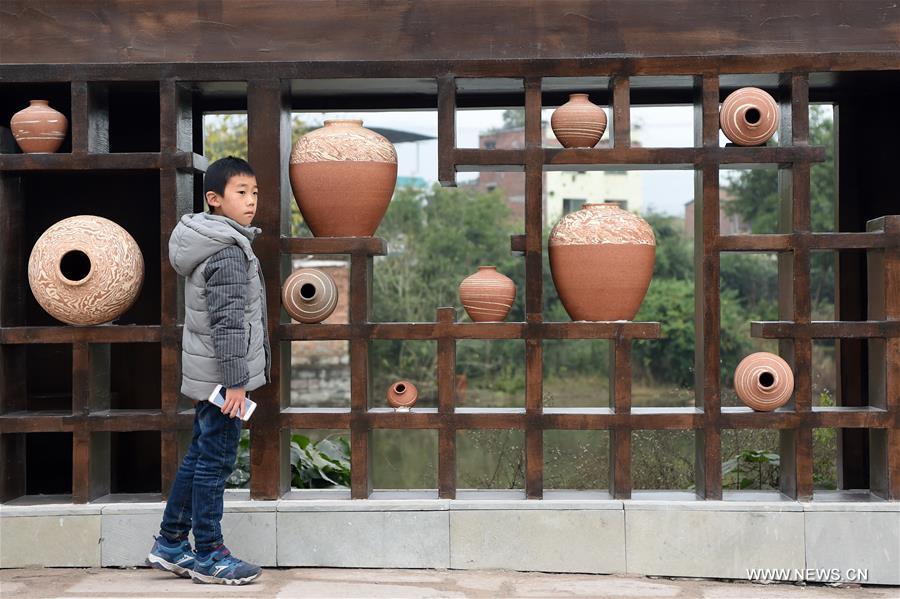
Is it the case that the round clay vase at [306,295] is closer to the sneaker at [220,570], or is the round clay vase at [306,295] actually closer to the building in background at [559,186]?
the sneaker at [220,570]

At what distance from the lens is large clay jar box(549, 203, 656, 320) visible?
3.82 metres

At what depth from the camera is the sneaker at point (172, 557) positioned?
350 centimetres

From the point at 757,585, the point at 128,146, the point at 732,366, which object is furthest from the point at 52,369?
the point at 732,366

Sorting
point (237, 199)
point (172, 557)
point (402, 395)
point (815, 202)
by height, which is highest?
point (815, 202)

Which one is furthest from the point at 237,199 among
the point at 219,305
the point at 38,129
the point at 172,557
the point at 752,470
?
the point at 752,470

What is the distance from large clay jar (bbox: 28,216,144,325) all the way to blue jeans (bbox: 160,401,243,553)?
0.65 meters

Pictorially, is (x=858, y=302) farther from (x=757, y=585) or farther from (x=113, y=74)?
(x=113, y=74)

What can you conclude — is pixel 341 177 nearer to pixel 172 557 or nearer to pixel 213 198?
pixel 213 198

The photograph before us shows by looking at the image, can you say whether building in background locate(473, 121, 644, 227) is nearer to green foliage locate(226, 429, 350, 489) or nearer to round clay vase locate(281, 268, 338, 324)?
green foliage locate(226, 429, 350, 489)

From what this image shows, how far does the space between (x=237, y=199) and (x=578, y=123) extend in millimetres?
1325

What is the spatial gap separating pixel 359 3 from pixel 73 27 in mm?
1093

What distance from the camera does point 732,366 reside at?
12.5 meters

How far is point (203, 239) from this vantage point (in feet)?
11.1

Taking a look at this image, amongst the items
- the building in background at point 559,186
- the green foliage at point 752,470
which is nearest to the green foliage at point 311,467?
the green foliage at point 752,470
